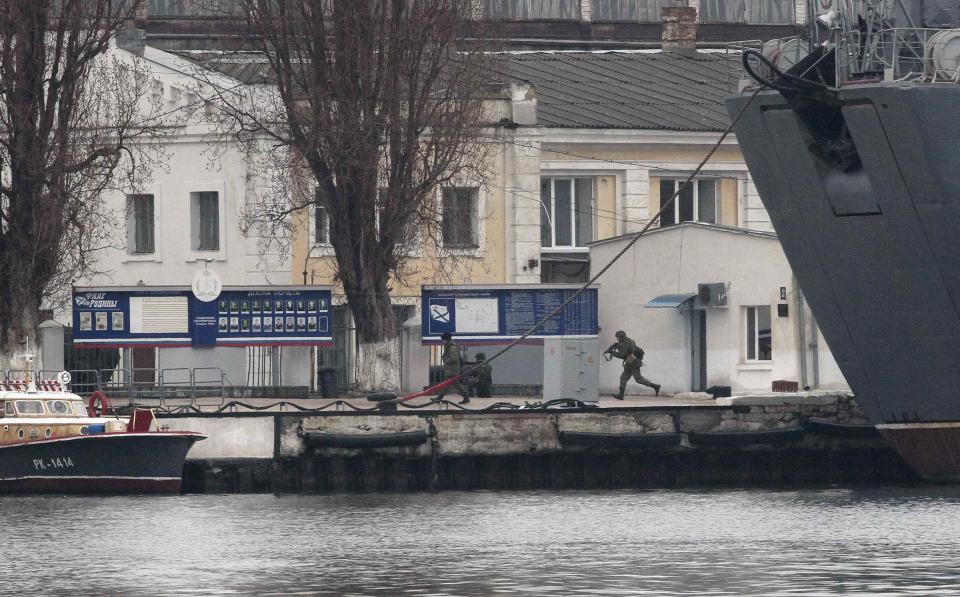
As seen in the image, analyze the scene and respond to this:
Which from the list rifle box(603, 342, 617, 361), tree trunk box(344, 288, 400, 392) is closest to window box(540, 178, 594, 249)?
rifle box(603, 342, 617, 361)

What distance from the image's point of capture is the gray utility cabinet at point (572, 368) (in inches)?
1537

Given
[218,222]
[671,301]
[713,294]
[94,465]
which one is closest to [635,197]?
[671,301]

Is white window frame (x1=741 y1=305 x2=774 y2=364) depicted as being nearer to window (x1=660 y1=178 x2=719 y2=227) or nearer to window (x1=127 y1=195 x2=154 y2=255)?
window (x1=660 y1=178 x2=719 y2=227)

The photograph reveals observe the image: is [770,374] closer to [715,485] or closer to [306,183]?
[715,485]

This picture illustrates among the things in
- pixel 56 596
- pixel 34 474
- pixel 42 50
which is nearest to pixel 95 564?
pixel 56 596

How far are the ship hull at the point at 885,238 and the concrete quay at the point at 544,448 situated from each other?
1.90 m

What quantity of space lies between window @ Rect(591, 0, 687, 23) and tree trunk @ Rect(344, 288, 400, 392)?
98.6 feet

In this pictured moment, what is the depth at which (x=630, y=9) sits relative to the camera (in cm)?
7306

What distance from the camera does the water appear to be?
25.3 m

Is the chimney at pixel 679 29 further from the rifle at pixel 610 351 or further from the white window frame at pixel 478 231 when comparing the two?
the rifle at pixel 610 351

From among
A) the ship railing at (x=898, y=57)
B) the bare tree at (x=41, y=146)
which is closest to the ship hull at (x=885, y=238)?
the ship railing at (x=898, y=57)

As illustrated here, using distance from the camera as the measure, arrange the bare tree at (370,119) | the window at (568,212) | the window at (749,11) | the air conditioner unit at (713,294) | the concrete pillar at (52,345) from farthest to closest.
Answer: the window at (749,11) → the window at (568,212) → the air conditioner unit at (713,294) → the concrete pillar at (52,345) → the bare tree at (370,119)

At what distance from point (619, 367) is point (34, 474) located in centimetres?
1477

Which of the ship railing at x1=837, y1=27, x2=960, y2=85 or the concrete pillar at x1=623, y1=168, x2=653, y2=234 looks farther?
the concrete pillar at x1=623, y1=168, x2=653, y2=234
